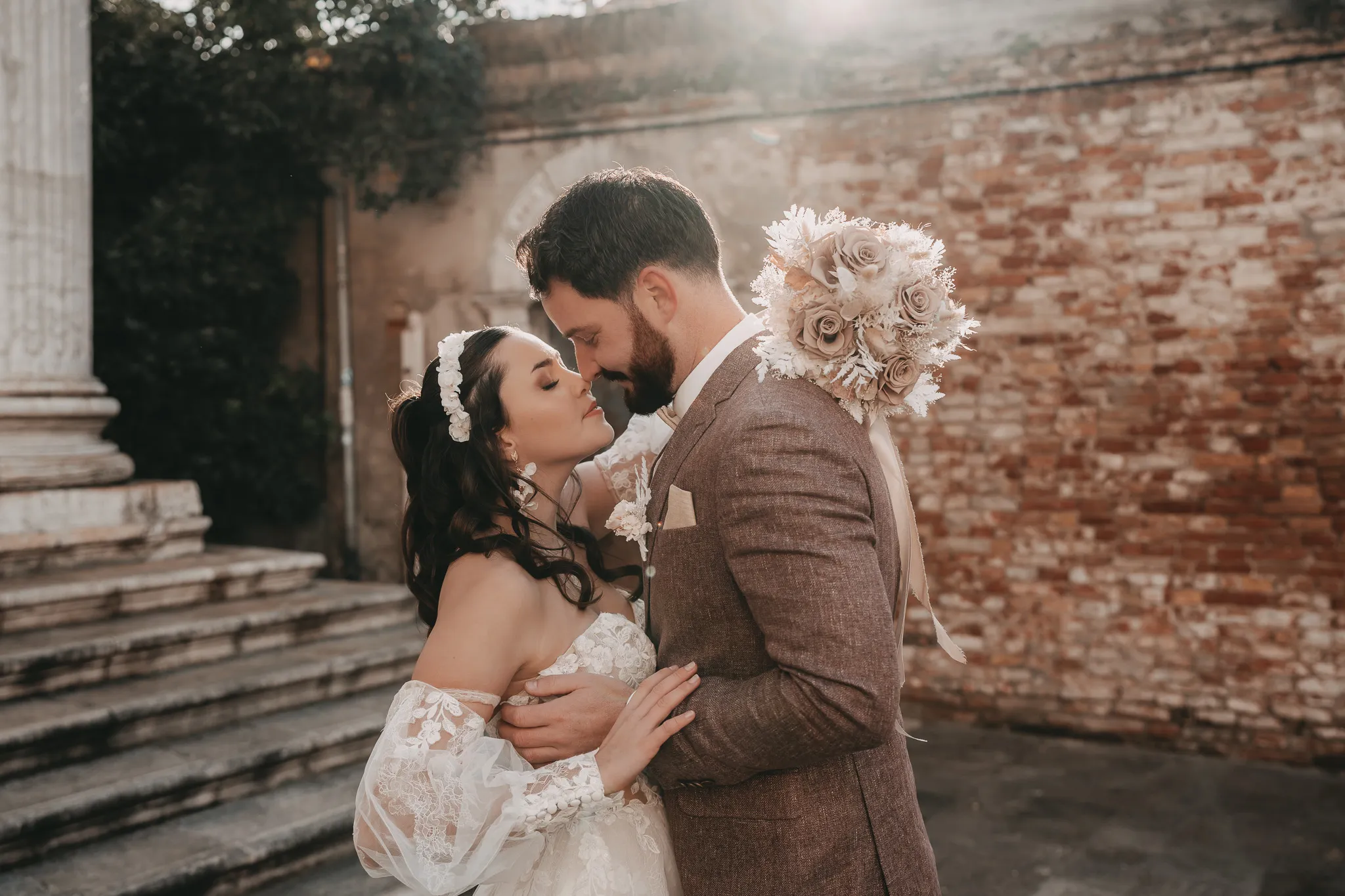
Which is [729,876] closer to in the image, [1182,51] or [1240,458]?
[1240,458]

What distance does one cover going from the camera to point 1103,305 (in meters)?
Result: 5.66

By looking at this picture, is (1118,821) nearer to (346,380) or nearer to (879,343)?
(879,343)

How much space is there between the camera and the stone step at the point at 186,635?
4.45 metres

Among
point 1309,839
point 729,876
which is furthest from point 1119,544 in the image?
point 729,876

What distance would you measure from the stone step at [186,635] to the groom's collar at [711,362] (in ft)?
12.1

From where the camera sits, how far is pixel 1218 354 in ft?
17.8

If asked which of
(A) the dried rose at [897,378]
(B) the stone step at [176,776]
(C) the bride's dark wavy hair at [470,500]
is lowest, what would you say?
(B) the stone step at [176,776]

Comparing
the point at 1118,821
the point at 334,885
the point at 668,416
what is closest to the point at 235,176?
the point at 334,885

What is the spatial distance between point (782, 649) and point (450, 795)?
2.17 feet

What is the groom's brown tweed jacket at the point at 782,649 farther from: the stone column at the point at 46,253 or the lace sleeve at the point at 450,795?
the stone column at the point at 46,253

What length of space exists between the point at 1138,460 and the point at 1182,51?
209cm

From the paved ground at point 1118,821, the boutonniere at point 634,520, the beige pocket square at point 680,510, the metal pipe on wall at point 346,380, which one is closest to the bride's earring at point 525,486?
the boutonniere at point 634,520

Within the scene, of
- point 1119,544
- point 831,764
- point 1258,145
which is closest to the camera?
point 831,764

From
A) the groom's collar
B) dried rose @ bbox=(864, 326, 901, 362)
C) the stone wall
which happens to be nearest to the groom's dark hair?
the groom's collar
